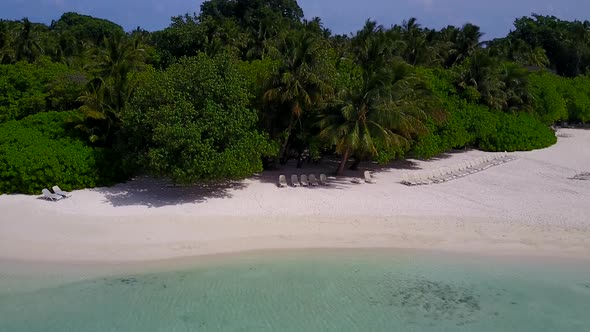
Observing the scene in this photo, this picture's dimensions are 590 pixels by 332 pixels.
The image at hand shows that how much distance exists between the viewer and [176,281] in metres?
15.1

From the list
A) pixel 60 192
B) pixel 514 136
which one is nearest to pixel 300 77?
pixel 60 192

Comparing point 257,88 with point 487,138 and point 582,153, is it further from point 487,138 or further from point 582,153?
point 582,153

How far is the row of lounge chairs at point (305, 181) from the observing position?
23234mm

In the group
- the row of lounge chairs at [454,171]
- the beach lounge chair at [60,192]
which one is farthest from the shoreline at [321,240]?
the row of lounge chairs at [454,171]

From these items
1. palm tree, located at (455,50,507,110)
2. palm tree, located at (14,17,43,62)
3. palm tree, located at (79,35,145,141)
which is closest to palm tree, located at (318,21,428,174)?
palm tree, located at (79,35,145,141)

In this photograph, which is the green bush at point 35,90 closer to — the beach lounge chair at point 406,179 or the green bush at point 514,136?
the beach lounge chair at point 406,179

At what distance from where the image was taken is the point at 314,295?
47.8ft

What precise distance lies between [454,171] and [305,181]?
803 cm

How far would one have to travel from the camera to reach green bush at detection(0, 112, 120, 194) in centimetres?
2064

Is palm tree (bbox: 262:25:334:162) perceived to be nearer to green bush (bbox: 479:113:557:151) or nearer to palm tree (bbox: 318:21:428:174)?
palm tree (bbox: 318:21:428:174)

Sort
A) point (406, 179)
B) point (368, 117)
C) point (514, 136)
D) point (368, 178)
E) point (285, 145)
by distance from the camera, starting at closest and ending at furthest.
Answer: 1. point (368, 117)
2. point (368, 178)
3. point (406, 179)
4. point (285, 145)
5. point (514, 136)

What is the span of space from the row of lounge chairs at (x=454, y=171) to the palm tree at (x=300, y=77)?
17.5 ft

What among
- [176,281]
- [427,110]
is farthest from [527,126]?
[176,281]

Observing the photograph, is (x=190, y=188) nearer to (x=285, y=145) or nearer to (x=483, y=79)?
(x=285, y=145)
